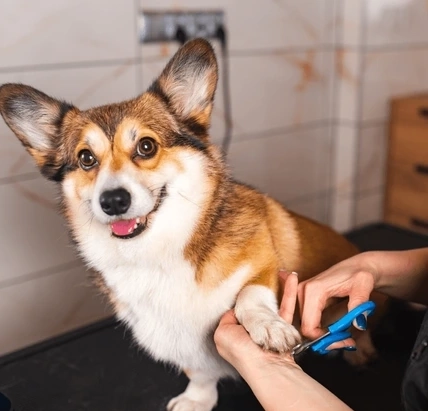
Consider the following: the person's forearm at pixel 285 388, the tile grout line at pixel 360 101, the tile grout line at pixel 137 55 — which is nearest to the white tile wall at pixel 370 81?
the tile grout line at pixel 360 101

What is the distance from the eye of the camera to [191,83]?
41.9 inches

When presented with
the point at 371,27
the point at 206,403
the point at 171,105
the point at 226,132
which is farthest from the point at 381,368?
the point at 371,27

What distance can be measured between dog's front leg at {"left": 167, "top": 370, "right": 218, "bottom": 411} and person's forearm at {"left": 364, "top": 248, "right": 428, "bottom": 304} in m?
0.37

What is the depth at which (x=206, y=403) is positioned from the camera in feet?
3.44

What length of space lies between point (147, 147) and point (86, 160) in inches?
4.6

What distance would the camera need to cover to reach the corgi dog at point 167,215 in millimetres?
982

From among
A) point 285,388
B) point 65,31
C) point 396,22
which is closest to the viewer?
point 285,388

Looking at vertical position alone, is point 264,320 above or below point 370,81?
below

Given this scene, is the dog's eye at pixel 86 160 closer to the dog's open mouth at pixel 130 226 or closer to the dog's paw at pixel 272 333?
the dog's open mouth at pixel 130 226

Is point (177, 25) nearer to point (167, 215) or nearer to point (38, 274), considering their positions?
point (38, 274)

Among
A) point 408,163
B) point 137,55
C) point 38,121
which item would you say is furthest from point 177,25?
point 408,163

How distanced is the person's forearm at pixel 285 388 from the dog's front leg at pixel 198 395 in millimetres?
246

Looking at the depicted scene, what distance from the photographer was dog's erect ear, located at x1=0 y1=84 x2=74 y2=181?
1.05 meters

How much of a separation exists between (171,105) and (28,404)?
62cm
